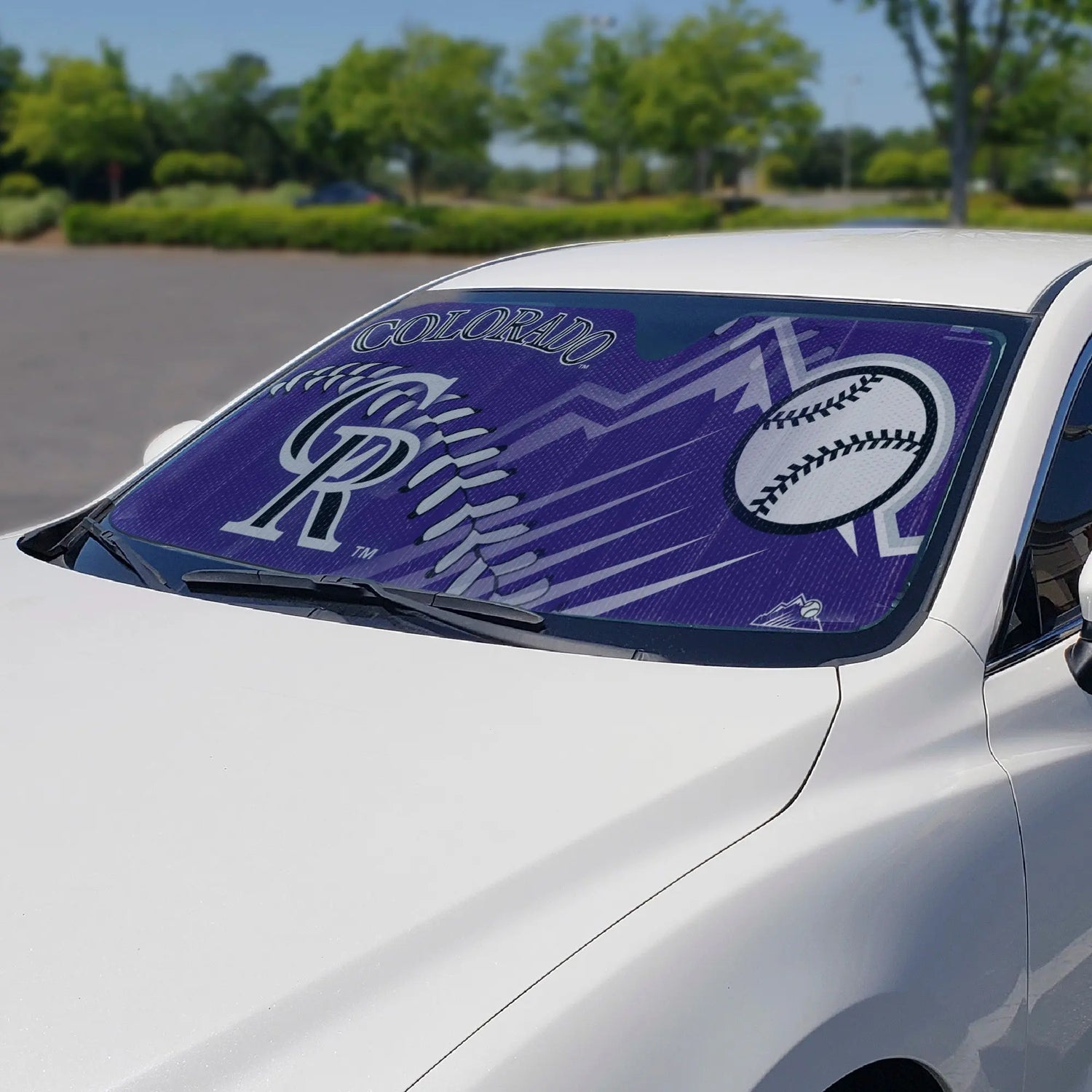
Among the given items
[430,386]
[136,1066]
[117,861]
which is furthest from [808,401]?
[136,1066]

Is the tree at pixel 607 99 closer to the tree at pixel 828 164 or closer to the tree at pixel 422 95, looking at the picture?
the tree at pixel 422 95

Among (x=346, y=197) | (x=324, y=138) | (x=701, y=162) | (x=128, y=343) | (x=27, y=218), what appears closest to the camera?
(x=128, y=343)

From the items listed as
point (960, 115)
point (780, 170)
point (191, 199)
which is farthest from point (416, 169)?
point (780, 170)

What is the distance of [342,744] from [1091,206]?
62254mm

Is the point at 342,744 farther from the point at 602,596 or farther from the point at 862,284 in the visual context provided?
the point at 862,284

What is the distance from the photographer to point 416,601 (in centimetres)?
223

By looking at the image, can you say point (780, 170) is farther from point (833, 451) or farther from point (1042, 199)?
point (833, 451)

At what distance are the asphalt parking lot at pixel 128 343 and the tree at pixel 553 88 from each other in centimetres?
2711

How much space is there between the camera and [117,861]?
162cm

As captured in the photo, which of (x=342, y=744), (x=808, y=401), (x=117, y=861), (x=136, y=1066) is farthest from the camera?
(x=808, y=401)

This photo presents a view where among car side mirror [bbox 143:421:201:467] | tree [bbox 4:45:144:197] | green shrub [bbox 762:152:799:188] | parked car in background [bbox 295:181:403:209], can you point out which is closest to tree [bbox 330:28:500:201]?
parked car in background [bbox 295:181:403:209]

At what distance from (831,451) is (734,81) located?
176 feet

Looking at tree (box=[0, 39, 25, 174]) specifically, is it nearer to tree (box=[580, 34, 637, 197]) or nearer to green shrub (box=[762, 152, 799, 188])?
tree (box=[580, 34, 637, 197])

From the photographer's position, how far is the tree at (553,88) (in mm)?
59312
